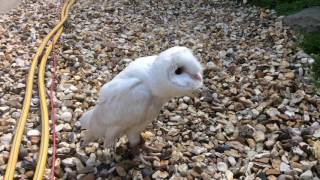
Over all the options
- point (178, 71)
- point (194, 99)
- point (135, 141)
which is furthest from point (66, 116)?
point (178, 71)

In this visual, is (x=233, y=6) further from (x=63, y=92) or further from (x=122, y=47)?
(x=63, y=92)

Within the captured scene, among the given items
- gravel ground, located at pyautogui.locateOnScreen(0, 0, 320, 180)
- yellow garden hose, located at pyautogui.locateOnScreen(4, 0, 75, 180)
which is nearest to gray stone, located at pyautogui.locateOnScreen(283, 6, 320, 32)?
A: gravel ground, located at pyautogui.locateOnScreen(0, 0, 320, 180)

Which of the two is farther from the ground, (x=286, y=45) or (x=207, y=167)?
(x=286, y=45)

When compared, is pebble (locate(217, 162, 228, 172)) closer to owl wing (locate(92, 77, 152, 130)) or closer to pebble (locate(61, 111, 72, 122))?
owl wing (locate(92, 77, 152, 130))

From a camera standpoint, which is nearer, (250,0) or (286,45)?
(286,45)

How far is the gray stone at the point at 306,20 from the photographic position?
600cm

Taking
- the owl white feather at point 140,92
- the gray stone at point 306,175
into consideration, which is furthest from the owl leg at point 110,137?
the gray stone at point 306,175

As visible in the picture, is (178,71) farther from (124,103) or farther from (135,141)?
(135,141)

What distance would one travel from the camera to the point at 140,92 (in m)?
3.18

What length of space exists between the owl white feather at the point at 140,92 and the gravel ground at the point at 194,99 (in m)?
0.34

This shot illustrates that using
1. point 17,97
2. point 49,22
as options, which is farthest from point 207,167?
point 49,22

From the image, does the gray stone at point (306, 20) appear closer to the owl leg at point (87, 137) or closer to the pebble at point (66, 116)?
the pebble at point (66, 116)

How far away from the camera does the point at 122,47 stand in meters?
6.11

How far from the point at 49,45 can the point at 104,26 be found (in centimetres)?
119
